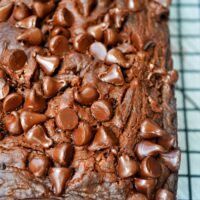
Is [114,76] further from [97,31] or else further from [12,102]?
[12,102]

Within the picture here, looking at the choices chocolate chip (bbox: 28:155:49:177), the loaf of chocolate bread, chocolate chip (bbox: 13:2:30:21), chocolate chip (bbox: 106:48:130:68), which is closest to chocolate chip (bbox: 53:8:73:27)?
the loaf of chocolate bread

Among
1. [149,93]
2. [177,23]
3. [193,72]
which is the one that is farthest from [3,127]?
[177,23]

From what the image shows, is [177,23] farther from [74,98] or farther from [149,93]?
[74,98]

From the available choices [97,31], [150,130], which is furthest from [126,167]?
[97,31]

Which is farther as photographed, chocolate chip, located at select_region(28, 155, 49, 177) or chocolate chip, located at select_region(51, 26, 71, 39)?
chocolate chip, located at select_region(51, 26, 71, 39)

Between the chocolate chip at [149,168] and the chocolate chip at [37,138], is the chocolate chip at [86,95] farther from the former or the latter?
the chocolate chip at [149,168]

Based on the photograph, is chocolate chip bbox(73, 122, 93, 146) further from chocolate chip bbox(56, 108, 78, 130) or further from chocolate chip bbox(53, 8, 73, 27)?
chocolate chip bbox(53, 8, 73, 27)

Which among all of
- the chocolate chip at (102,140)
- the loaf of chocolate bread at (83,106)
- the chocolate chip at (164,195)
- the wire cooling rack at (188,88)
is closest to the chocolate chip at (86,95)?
the loaf of chocolate bread at (83,106)
